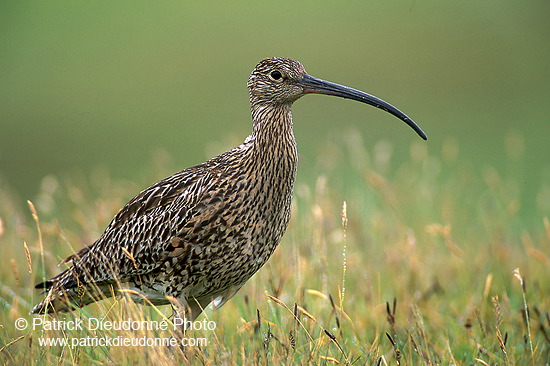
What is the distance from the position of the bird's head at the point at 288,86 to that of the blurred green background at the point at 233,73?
9.86 metres

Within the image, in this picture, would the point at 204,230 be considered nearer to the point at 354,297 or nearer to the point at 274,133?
the point at 274,133

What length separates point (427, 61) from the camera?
2311 centimetres

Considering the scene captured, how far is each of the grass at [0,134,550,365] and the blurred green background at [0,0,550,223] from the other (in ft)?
24.6

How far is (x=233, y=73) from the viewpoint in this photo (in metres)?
23.0

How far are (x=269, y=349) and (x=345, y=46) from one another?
18.8 meters

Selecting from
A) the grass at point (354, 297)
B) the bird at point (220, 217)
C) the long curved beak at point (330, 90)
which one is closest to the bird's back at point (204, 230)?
the bird at point (220, 217)

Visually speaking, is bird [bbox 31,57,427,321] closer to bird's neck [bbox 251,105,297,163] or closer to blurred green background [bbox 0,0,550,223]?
bird's neck [bbox 251,105,297,163]

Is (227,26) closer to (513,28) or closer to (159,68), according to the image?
(159,68)

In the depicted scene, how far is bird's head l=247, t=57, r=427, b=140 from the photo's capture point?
5.64m

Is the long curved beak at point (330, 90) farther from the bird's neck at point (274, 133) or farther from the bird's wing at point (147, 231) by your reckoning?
the bird's wing at point (147, 231)

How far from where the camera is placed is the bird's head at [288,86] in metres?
5.64

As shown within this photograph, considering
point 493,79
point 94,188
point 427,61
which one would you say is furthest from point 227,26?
point 94,188

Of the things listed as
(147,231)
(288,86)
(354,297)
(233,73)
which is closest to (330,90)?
(288,86)

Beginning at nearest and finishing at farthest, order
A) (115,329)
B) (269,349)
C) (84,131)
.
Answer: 1. (115,329)
2. (269,349)
3. (84,131)
